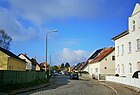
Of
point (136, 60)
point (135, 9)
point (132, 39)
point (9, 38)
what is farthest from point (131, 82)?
point (9, 38)

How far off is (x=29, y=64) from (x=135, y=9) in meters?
64.4

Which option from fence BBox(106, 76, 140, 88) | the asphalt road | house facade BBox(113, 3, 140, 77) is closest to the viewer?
the asphalt road

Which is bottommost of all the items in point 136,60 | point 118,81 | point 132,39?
point 118,81

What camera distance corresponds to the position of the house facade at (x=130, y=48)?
117 feet

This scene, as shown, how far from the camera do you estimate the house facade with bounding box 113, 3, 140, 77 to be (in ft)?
117

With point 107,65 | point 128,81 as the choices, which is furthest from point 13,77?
point 107,65

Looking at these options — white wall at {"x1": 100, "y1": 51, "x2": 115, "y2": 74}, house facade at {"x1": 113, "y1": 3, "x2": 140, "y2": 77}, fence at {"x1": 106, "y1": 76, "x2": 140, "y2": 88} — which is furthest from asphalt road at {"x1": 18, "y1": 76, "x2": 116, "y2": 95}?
white wall at {"x1": 100, "y1": 51, "x2": 115, "y2": 74}

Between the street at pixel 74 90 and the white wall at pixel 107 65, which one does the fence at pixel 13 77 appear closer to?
the street at pixel 74 90

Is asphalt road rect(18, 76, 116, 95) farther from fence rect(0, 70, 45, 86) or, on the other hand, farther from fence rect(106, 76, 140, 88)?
fence rect(0, 70, 45, 86)

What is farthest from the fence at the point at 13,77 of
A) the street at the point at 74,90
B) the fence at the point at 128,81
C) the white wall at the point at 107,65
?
the white wall at the point at 107,65

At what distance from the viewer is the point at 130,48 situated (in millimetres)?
38781

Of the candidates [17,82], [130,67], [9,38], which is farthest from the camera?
[9,38]

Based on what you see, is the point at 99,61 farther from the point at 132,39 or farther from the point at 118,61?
the point at 132,39

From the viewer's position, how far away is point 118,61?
4503 centimetres
